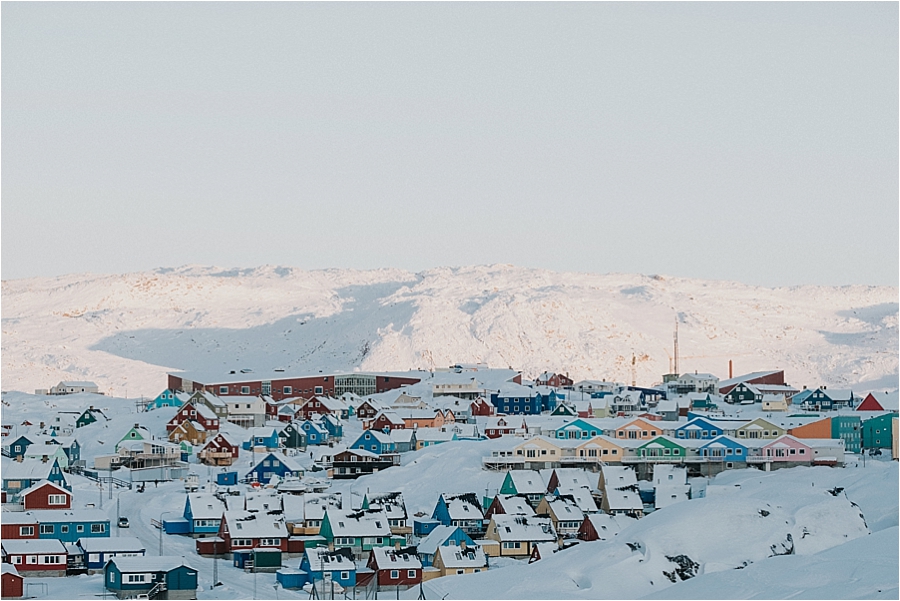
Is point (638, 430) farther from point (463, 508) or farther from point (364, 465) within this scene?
point (463, 508)

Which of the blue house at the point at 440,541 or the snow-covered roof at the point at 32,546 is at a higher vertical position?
the snow-covered roof at the point at 32,546

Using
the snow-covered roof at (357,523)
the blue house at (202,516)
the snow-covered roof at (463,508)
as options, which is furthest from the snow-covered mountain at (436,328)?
the snow-covered roof at (357,523)

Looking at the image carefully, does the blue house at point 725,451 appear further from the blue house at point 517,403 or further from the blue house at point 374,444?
the blue house at point 517,403

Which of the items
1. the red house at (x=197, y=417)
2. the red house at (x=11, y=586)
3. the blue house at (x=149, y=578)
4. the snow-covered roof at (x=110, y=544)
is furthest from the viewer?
the red house at (x=197, y=417)

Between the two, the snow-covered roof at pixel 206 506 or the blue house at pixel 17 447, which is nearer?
the snow-covered roof at pixel 206 506

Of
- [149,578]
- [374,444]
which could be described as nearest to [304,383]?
[374,444]

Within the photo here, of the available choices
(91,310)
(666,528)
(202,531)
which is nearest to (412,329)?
(91,310)

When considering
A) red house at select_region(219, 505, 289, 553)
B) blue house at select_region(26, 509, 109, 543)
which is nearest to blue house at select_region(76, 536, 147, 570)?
blue house at select_region(26, 509, 109, 543)
